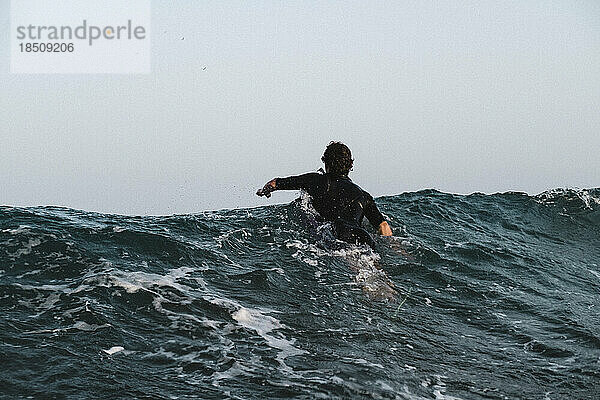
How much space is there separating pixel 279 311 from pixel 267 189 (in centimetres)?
331

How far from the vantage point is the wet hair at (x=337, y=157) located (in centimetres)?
1021

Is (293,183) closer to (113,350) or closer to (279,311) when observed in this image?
(279,311)

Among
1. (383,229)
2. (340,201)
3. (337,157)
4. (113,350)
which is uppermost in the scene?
(337,157)

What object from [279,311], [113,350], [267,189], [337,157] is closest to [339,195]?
[337,157]

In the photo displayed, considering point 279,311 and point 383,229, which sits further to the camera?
point 383,229

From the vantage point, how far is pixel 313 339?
21.1 feet

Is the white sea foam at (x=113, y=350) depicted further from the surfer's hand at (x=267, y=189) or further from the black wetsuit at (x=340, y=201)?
the surfer's hand at (x=267, y=189)

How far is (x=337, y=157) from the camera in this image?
10.2m

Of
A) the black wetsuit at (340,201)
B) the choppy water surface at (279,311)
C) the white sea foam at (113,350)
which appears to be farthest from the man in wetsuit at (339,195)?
the white sea foam at (113,350)

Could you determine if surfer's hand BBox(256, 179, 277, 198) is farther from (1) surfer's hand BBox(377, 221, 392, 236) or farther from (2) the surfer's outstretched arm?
(1) surfer's hand BBox(377, 221, 392, 236)

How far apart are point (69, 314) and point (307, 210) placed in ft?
16.0

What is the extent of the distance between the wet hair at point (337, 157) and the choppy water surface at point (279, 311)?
101cm

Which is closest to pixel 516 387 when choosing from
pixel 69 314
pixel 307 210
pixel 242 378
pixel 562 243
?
pixel 242 378

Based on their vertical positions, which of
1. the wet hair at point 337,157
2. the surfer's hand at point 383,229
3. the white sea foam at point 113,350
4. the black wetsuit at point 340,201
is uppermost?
the wet hair at point 337,157
